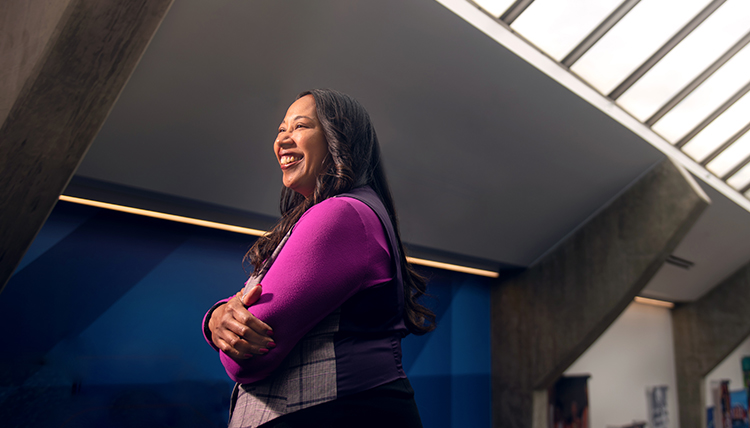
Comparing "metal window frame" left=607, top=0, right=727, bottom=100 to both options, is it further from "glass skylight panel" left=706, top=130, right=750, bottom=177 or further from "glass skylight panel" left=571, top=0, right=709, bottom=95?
"glass skylight panel" left=706, top=130, right=750, bottom=177

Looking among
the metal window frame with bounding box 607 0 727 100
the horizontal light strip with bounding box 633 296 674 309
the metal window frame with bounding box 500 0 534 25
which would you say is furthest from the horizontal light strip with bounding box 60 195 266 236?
the horizontal light strip with bounding box 633 296 674 309

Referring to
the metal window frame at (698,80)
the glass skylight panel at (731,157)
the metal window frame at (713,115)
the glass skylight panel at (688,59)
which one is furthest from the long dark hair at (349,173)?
the glass skylight panel at (731,157)

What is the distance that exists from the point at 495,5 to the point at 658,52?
6.82 ft

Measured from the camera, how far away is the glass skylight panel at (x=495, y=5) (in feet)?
11.6

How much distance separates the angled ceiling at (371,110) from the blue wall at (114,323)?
1.96ft

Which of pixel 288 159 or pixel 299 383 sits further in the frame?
pixel 288 159

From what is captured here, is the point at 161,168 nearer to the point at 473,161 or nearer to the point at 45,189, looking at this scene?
the point at 45,189

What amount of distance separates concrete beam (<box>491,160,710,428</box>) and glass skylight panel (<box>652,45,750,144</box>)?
0.47 metres

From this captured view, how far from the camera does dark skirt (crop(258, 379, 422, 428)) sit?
82cm

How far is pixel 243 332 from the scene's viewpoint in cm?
81

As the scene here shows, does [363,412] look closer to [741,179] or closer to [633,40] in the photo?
[633,40]

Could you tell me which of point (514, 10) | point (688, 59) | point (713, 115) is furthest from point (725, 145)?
point (514, 10)

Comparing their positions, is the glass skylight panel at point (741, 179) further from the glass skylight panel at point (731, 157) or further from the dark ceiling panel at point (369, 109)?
the dark ceiling panel at point (369, 109)

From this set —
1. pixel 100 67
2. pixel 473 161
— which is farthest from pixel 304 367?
pixel 473 161
